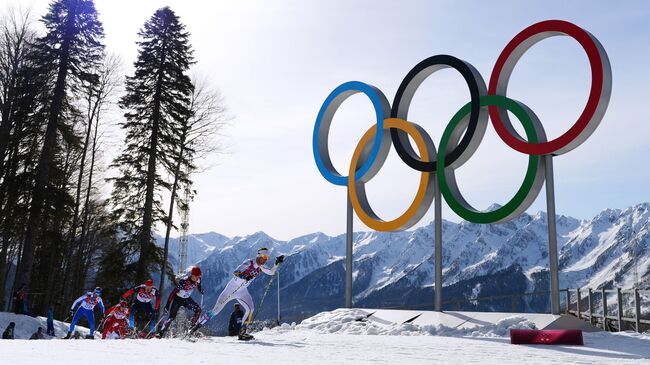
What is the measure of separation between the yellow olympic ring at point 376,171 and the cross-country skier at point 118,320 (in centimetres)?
807

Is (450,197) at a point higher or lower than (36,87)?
lower

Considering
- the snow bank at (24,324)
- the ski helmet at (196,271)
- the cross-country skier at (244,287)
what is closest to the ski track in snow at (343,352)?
the cross-country skier at (244,287)

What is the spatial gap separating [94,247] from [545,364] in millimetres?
38133

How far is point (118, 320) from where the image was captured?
17.5 metres

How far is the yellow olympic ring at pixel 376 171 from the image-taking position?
1905cm

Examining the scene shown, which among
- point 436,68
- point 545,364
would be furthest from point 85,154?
point 545,364

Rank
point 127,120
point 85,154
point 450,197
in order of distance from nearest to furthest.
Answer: point 450,197
point 127,120
point 85,154

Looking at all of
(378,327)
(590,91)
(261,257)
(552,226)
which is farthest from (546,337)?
(261,257)

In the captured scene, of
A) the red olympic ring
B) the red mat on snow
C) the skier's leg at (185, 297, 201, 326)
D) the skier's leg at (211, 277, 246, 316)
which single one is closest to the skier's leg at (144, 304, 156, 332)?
the skier's leg at (185, 297, 201, 326)

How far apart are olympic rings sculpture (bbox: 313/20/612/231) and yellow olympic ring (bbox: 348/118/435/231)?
0.10 feet

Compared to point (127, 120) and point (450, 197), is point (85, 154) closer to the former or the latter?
point (127, 120)

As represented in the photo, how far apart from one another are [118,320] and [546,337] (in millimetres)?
11625

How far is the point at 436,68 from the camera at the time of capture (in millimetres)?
19703

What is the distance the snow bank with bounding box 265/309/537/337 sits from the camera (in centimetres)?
1524
